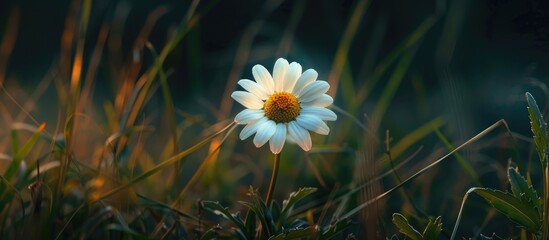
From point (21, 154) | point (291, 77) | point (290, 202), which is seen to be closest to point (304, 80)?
point (291, 77)

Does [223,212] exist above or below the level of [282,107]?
below

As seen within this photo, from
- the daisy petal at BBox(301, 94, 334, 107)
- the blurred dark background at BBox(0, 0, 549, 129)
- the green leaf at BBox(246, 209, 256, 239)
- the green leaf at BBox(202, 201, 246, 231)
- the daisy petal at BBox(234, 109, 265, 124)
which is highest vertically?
the blurred dark background at BBox(0, 0, 549, 129)

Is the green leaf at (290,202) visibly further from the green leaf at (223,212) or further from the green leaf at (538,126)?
the green leaf at (538,126)

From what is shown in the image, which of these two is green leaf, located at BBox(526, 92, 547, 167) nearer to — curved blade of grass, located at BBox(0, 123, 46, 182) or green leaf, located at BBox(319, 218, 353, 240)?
green leaf, located at BBox(319, 218, 353, 240)

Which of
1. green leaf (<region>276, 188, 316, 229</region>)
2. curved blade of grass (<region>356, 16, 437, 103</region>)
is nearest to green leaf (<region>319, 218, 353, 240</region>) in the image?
green leaf (<region>276, 188, 316, 229</region>)

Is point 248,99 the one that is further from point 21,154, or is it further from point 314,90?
point 21,154

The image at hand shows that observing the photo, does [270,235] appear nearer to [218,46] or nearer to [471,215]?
[471,215]

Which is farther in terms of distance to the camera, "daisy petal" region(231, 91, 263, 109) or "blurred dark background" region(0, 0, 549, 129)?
"blurred dark background" region(0, 0, 549, 129)
